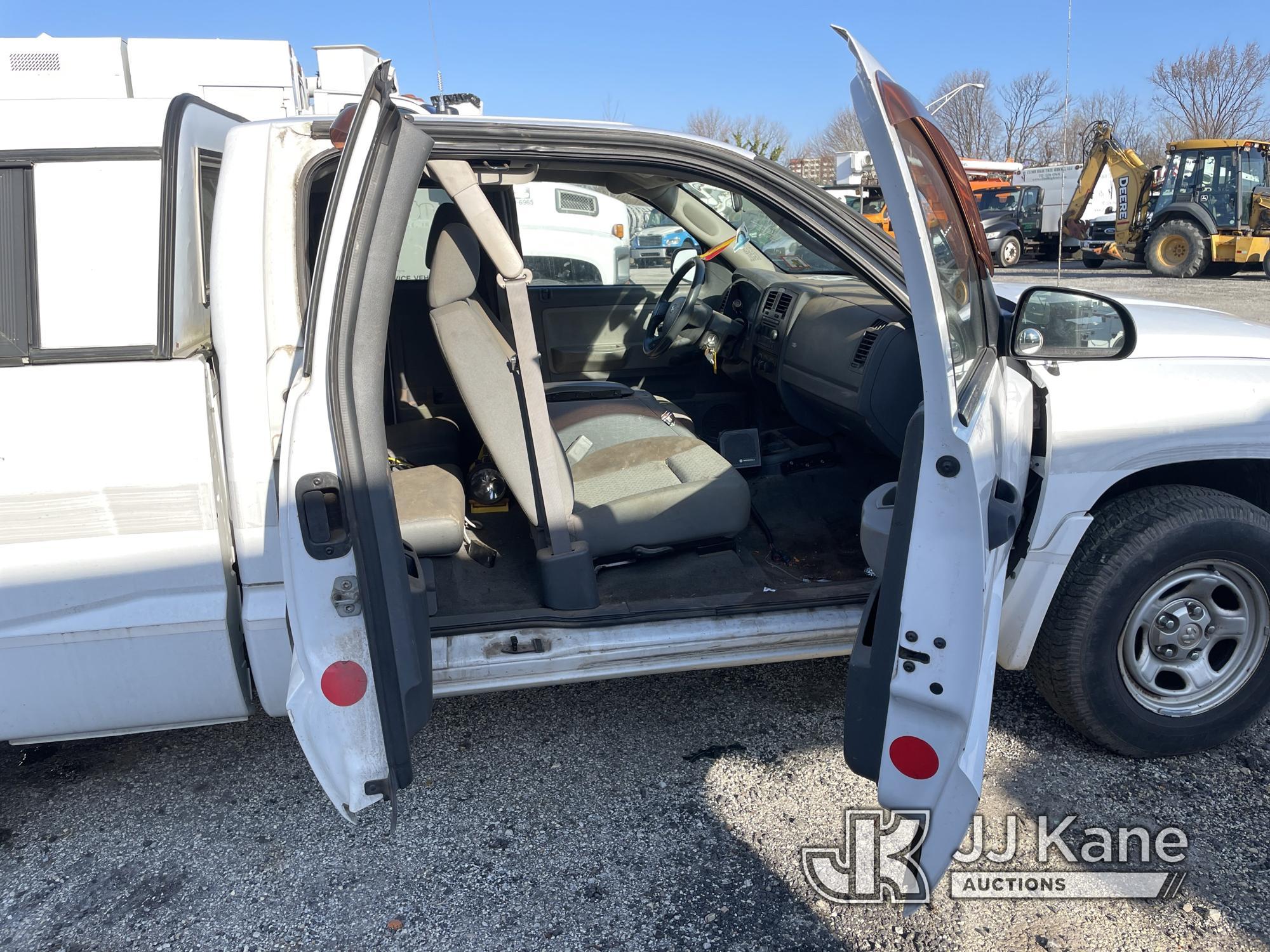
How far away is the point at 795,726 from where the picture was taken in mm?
2828

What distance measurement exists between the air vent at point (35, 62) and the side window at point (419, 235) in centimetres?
126

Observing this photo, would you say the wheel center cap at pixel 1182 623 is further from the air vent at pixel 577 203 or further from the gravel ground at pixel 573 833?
the air vent at pixel 577 203

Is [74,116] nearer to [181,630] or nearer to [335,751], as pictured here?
[181,630]

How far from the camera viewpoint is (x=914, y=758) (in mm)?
1884

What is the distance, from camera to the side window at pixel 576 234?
4594 millimetres

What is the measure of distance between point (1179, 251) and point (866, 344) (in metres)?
18.0

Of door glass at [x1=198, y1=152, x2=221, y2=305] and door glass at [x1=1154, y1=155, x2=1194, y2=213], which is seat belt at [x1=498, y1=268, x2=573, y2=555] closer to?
door glass at [x1=198, y1=152, x2=221, y2=305]

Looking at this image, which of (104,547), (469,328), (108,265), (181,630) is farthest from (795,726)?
(108,265)

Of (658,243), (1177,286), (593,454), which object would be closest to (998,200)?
(1177,286)

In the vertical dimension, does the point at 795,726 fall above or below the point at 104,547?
below

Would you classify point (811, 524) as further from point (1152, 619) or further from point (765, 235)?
point (765, 235)

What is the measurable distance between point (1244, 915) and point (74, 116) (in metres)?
3.30

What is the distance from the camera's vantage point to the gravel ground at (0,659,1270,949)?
2082 millimetres

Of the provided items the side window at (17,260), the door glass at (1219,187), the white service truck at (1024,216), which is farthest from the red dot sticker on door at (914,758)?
the door glass at (1219,187)
